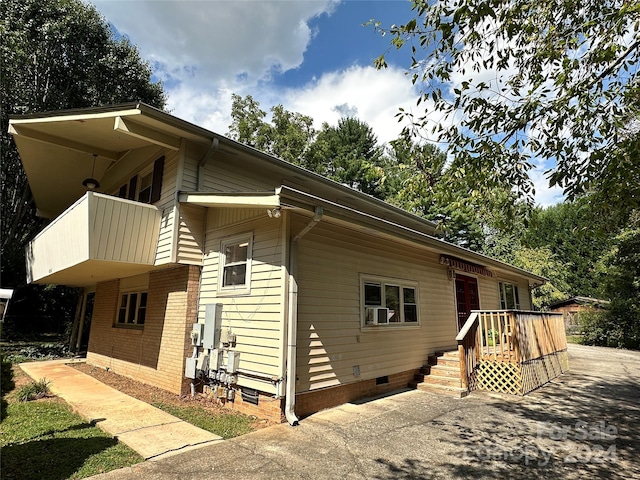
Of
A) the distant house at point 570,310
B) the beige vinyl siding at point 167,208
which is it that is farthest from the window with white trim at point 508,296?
the distant house at point 570,310

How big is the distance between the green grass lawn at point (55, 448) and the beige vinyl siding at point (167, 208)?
331 cm

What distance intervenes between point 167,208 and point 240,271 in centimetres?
253

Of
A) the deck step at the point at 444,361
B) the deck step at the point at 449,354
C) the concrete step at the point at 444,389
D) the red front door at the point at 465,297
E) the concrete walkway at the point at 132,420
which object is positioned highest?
the red front door at the point at 465,297

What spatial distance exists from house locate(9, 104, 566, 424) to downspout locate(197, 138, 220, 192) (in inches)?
2.2

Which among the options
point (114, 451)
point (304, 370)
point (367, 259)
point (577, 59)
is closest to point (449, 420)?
point (304, 370)

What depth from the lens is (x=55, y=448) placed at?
4664 mm

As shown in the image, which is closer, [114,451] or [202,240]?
[114,451]

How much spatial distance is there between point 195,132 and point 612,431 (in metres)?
9.44

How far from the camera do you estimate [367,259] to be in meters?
7.89

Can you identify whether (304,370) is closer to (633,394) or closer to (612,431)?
(612,431)

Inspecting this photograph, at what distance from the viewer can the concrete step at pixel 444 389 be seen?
798cm

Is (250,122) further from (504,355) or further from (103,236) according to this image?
(504,355)

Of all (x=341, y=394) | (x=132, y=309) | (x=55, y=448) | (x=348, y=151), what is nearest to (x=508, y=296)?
(x=341, y=394)

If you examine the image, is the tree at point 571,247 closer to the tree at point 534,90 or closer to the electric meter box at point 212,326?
the tree at point 534,90
